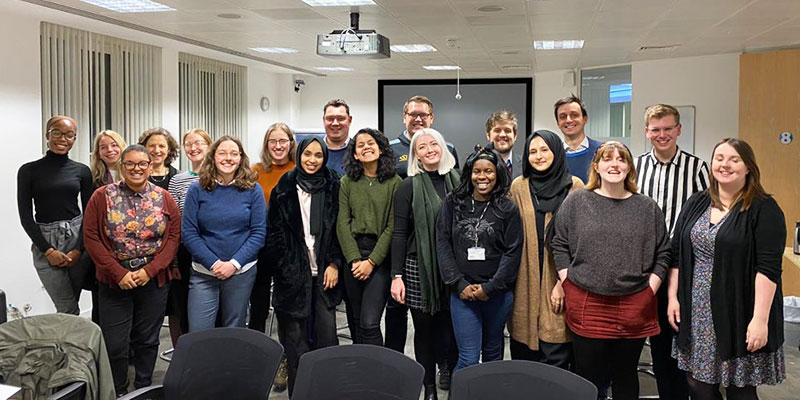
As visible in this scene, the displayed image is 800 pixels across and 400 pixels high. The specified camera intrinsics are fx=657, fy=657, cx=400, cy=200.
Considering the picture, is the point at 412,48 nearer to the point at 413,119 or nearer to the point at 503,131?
the point at 413,119

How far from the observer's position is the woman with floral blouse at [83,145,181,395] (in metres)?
3.37

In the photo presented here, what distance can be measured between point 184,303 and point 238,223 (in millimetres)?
854

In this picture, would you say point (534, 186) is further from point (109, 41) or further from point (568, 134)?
point (109, 41)

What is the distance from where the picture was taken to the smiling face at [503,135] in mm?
4008

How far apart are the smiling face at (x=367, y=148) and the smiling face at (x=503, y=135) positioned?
995 mm

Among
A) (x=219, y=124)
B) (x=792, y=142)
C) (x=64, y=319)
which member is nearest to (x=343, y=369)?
(x=64, y=319)

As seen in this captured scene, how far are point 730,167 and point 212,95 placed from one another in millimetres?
7389

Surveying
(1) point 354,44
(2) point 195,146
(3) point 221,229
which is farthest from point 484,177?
(1) point 354,44

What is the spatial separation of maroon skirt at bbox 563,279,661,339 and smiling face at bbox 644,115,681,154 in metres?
0.83

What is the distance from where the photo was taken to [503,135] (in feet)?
13.2

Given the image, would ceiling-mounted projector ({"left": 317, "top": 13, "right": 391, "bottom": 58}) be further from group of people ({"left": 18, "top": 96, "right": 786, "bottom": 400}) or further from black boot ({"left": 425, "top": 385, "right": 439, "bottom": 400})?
black boot ({"left": 425, "top": 385, "right": 439, "bottom": 400})

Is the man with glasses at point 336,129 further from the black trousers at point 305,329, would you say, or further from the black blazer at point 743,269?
the black blazer at point 743,269

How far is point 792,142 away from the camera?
6.79 metres

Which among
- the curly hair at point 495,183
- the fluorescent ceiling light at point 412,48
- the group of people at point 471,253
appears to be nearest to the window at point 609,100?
the fluorescent ceiling light at point 412,48
